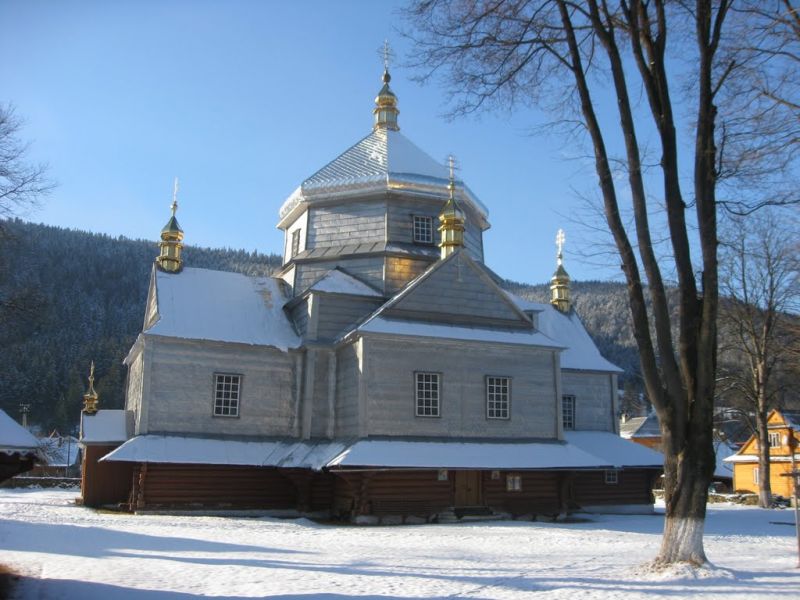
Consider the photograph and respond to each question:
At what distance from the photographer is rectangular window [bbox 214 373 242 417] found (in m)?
23.5

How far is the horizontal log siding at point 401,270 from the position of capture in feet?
84.6

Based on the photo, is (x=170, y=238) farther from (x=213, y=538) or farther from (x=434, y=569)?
(x=434, y=569)

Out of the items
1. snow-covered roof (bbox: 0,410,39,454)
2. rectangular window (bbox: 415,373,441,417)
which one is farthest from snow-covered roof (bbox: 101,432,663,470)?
snow-covered roof (bbox: 0,410,39,454)

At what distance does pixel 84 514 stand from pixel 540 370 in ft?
45.7

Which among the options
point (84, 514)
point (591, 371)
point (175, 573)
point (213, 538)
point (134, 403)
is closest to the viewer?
point (175, 573)

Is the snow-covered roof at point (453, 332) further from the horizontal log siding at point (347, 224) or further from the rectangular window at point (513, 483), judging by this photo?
the horizontal log siding at point (347, 224)

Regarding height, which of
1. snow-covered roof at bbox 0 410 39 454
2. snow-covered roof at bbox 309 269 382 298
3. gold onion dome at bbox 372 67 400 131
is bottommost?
snow-covered roof at bbox 0 410 39 454

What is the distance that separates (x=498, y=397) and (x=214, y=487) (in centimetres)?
881

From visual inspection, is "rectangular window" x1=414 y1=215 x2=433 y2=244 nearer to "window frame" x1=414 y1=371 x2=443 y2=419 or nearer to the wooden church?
the wooden church

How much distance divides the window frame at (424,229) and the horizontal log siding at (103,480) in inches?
480

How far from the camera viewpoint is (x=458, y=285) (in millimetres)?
23578

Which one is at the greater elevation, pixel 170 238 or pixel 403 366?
pixel 170 238

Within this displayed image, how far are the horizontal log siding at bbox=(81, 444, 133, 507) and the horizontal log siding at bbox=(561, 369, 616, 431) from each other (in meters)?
15.9

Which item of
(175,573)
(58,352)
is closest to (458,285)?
(175,573)
